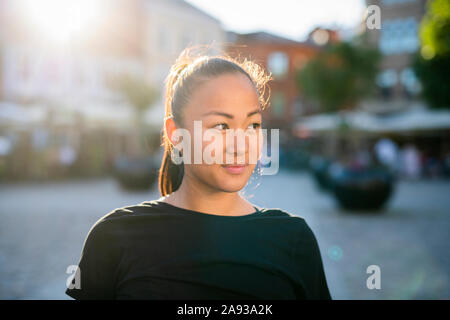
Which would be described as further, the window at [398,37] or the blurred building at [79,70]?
the window at [398,37]

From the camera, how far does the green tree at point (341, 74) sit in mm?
22719

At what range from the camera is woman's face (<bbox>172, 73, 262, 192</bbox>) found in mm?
1352

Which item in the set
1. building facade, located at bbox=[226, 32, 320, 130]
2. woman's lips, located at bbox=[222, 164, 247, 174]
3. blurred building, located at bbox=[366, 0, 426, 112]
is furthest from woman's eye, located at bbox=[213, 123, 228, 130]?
building facade, located at bbox=[226, 32, 320, 130]

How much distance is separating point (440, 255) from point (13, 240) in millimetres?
5720

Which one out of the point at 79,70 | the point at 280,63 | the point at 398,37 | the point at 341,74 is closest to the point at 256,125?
the point at 341,74

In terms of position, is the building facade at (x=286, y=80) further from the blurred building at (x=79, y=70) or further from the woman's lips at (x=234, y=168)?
the woman's lips at (x=234, y=168)

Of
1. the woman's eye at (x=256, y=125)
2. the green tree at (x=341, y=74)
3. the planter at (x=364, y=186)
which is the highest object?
the green tree at (x=341, y=74)

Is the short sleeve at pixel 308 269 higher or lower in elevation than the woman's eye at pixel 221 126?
lower

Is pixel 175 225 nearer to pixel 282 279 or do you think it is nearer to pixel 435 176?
pixel 282 279

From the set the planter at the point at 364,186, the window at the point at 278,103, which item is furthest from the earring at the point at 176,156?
the window at the point at 278,103

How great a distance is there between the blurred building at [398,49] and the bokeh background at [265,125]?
9cm

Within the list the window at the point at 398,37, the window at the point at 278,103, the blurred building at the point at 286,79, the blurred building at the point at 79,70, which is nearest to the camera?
the blurred building at the point at 79,70

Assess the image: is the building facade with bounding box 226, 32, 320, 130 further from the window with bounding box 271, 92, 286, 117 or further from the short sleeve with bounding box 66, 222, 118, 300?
the short sleeve with bounding box 66, 222, 118, 300

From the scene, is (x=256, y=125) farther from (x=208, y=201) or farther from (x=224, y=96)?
(x=208, y=201)
